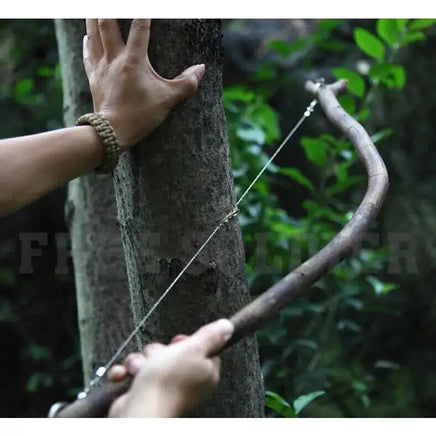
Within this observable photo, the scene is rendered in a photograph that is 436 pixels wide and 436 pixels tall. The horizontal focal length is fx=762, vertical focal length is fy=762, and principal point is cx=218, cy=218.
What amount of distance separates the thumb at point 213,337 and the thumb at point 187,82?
0.23 meters

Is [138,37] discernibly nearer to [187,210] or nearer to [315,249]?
[187,210]

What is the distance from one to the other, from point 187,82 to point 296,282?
0.71ft

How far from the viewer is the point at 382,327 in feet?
6.33

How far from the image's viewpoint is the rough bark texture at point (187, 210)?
Result: 0.70 meters

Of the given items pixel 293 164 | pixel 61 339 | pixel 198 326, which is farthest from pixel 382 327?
pixel 198 326

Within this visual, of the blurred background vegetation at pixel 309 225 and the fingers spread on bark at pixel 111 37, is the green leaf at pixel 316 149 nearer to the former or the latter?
the blurred background vegetation at pixel 309 225

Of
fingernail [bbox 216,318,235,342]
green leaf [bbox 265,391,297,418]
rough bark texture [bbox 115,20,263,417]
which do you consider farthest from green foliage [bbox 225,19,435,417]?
fingernail [bbox 216,318,235,342]

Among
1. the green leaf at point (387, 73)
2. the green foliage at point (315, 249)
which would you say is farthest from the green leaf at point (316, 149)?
the green leaf at point (387, 73)

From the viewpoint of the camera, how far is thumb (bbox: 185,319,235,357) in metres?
0.57

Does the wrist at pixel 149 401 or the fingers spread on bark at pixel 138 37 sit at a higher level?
the fingers spread on bark at pixel 138 37

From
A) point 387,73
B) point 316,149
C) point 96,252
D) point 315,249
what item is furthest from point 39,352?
A: point 387,73

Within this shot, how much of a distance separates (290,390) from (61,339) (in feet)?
2.05

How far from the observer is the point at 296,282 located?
1.97ft

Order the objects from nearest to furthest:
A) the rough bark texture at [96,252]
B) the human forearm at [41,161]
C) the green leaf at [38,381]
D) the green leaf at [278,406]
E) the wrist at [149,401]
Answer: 1. the wrist at [149,401]
2. the human forearm at [41,161]
3. the green leaf at [278,406]
4. the rough bark texture at [96,252]
5. the green leaf at [38,381]
